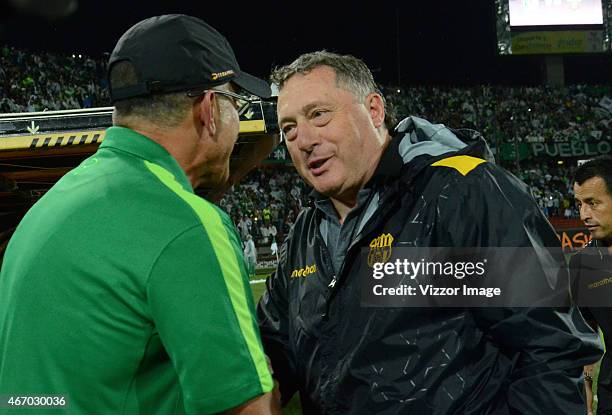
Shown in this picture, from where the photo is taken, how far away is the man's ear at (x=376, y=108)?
235 cm

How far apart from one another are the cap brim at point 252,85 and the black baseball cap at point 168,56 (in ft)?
0.57

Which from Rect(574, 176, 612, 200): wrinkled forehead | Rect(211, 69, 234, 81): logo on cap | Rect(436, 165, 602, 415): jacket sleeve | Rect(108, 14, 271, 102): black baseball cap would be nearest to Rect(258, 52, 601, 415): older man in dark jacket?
Answer: Rect(436, 165, 602, 415): jacket sleeve

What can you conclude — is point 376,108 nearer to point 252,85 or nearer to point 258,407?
Result: point 252,85

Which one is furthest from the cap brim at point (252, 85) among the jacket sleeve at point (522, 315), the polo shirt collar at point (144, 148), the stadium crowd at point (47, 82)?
the stadium crowd at point (47, 82)

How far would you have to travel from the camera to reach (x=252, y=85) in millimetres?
2027

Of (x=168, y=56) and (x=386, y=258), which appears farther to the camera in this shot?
(x=386, y=258)

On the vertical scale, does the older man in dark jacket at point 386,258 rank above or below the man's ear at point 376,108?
below

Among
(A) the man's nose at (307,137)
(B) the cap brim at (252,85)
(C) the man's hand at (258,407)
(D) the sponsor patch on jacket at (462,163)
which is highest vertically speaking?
(B) the cap brim at (252,85)

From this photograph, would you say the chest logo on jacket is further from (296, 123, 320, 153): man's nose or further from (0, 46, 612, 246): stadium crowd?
(0, 46, 612, 246): stadium crowd

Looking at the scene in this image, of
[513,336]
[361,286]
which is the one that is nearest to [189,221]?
[361,286]

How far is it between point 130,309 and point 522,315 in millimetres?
1057

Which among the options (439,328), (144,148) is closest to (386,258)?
(439,328)

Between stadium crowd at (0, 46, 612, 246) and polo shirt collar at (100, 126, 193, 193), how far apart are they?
1964 centimetres

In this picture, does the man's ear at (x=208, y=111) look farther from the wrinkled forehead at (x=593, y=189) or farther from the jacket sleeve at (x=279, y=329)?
the wrinkled forehead at (x=593, y=189)
